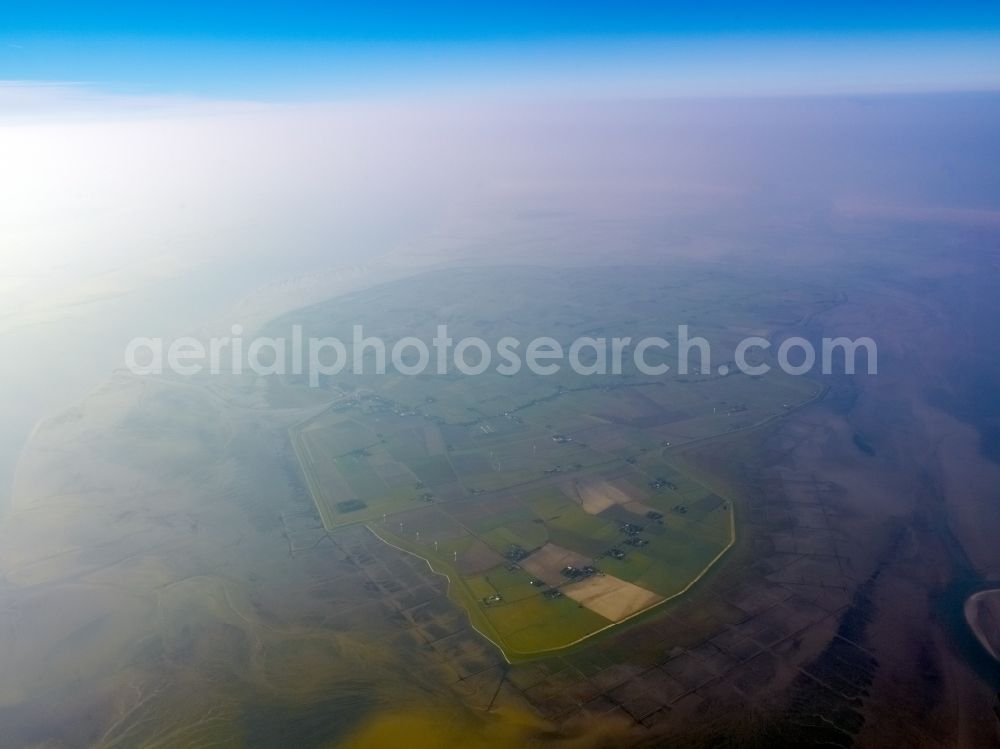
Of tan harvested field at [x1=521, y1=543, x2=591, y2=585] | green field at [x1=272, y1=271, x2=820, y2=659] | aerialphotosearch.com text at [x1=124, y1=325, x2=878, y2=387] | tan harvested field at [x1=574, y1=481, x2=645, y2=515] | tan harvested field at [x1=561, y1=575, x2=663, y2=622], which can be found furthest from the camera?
aerialphotosearch.com text at [x1=124, y1=325, x2=878, y2=387]

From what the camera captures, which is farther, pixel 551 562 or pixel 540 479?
pixel 540 479

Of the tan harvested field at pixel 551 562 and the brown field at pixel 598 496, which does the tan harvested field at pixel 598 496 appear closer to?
the brown field at pixel 598 496

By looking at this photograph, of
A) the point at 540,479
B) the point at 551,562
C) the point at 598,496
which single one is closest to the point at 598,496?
the point at 598,496

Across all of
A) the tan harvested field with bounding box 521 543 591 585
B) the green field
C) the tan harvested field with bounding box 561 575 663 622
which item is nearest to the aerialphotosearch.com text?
the green field

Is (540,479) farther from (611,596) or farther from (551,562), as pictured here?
(611,596)

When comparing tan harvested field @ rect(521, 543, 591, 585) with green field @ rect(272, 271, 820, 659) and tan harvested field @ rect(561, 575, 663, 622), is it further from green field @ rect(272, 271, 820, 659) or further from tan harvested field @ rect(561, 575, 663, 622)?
tan harvested field @ rect(561, 575, 663, 622)
